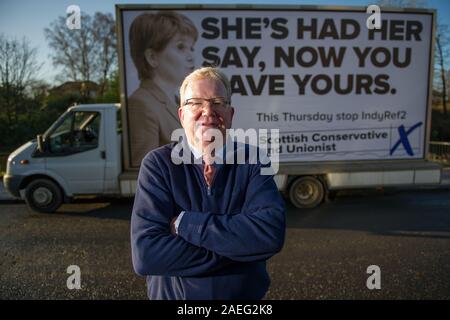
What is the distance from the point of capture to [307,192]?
649cm

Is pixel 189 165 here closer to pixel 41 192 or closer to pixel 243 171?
pixel 243 171

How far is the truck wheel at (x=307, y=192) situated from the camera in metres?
6.33

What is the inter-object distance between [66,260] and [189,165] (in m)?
3.44

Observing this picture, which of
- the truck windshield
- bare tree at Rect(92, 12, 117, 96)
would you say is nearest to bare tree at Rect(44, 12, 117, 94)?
bare tree at Rect(92, 12, 117, 96)

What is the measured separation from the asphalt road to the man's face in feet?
7.69

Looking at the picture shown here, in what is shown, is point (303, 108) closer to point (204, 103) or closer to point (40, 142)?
point (204, 103)

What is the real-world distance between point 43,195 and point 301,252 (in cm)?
501

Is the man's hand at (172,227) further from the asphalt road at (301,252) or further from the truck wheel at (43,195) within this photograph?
the truck wheel at (43,195)

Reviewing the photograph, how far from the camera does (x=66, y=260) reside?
412 centimetres

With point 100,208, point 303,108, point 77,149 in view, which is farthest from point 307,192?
point 77,149

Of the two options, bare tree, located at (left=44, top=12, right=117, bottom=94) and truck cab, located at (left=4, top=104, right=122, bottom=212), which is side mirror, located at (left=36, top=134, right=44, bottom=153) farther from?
bare tree, located at (left=44, top=12, right=117, bottom=94)

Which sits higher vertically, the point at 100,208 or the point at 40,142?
the point at 40,142
